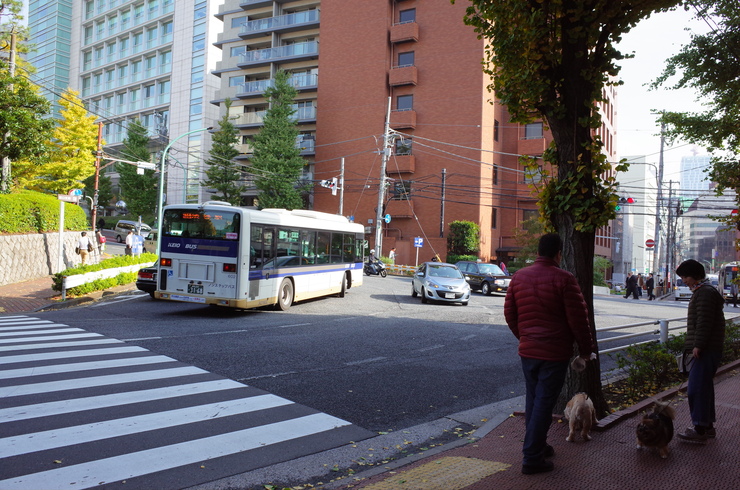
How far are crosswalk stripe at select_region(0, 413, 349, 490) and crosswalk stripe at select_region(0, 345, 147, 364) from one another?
4.48 meters

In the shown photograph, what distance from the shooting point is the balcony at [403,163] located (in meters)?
42.3

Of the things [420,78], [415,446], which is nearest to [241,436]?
[415,446]

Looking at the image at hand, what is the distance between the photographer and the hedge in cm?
2003

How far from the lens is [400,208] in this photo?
42.8 meters

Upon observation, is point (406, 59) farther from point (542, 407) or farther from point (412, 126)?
point (542, 407)

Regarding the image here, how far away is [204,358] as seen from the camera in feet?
28.5

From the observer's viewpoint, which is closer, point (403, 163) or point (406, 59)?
point (403, 163)

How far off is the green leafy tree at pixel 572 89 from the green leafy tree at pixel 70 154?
35558 mm

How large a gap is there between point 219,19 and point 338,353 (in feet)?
184

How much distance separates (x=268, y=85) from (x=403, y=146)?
1570cm

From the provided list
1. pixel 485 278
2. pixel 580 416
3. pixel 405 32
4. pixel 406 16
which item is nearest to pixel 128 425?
pixel 580 416

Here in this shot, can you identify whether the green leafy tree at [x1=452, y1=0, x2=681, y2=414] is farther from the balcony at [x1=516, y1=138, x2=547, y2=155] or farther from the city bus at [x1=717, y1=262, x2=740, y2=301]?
the balcony at [x1=516, y1=138, x2=547, y2=155]

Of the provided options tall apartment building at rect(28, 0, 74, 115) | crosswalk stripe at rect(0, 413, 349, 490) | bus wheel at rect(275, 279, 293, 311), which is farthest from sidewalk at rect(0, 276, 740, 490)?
tall apartment building at rect(28, 0, 74, 115)

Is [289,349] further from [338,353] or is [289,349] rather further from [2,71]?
[2,71]
